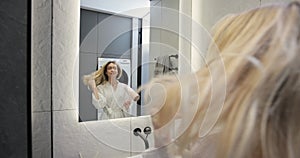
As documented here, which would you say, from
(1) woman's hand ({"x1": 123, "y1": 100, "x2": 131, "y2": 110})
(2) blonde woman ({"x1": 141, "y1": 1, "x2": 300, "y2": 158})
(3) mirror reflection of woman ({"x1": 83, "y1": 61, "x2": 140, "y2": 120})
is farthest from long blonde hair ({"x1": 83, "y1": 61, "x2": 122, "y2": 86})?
(2) blonde woman ({"x1": 141, "y1": 1, "x2": 300, "y2": 158})

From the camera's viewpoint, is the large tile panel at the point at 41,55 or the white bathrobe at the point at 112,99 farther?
the white bathrobe at the point at 112,99

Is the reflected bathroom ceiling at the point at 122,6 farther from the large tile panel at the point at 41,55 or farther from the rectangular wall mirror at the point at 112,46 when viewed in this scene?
the large tile panel at the point at 41,55

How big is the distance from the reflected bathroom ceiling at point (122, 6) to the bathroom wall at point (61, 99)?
6cm

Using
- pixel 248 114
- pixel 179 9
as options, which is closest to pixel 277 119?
pixel 248 114

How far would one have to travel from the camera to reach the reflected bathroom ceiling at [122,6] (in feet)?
3.87

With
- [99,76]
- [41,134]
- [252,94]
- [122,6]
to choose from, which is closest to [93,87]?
[99,76]

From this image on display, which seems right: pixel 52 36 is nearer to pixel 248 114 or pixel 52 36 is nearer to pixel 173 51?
pixel 173 51

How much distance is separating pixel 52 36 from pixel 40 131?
1.30ft

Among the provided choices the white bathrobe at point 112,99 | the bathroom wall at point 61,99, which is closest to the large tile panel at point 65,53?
the bathroom wall at point 61,99

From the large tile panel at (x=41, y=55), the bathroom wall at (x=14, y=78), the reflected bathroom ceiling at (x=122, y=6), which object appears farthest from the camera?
the reflected bathroom ceiling at (x=122, y=6)

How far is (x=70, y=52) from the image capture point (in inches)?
45.9

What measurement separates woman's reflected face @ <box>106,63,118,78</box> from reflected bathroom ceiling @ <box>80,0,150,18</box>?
24 cm

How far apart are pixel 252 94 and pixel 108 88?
95 cm

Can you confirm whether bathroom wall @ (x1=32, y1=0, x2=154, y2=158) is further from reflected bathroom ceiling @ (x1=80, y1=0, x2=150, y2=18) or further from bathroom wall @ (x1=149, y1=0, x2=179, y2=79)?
bathroom wall @ (x1=149, y1=0, x2=179, y2=79)
